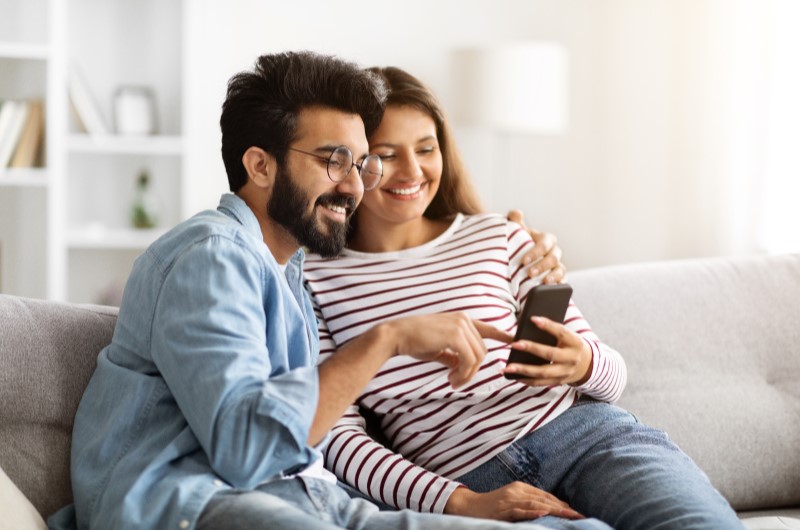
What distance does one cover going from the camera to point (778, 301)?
7.22 feet

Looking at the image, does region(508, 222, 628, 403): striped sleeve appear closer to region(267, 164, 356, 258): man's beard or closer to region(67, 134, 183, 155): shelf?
region(267, 164, 356, 258): man's beard

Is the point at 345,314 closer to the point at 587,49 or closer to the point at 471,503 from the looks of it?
the point at 471,503

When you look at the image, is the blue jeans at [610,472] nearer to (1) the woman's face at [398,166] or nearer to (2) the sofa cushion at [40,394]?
(1) the woman's face at [398,166]

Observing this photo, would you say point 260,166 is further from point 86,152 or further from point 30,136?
point 86,152

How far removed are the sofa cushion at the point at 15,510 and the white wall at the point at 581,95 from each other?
8.58 feet

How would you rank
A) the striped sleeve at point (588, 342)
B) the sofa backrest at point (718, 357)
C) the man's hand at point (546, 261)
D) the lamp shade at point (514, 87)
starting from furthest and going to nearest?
the lamp shade at point (514, 87)
the sofa backrest at point (718, 357)
the man's hand at point (546, 261)
the striped sleeve at point (588, 342)

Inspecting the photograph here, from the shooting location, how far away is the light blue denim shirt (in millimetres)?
1269

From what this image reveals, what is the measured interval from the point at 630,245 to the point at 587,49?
930 mm

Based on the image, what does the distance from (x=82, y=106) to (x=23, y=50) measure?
0.30 meters

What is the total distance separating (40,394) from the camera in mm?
1589

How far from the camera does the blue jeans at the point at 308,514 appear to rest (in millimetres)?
1257

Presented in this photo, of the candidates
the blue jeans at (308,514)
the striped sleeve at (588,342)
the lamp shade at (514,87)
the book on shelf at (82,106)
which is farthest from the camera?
the lamp shade at (514,87)

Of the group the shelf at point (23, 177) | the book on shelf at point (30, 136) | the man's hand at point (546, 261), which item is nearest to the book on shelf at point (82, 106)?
the book on shelf at point (30, 136)

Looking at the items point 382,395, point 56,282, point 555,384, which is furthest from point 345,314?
point 56,282
